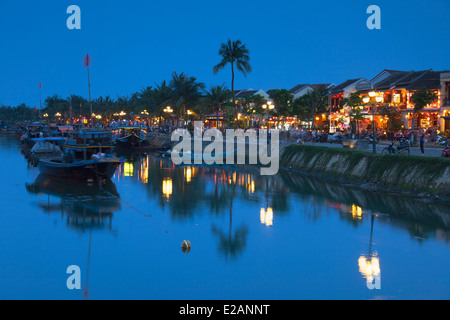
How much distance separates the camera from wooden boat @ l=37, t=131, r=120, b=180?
101 feet

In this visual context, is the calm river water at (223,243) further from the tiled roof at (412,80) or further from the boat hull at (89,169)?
the tiled roof at (412,80)

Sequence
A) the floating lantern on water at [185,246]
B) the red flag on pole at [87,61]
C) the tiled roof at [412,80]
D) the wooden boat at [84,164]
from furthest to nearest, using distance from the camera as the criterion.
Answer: the tiled roof at [412,80]
the red flag on pole at [87,61]
the wooden boat at [84,164]
the floating lantern on water at [185,246]

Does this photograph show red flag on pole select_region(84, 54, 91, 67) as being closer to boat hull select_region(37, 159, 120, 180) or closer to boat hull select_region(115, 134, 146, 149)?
boat hull select_region(37, 159, 120, 180)

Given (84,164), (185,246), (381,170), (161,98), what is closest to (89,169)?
(84,164)

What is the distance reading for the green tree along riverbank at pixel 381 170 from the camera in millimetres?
24402

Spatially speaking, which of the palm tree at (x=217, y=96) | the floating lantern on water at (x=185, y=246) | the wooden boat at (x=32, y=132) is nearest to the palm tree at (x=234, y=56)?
the palm tree at (x=217, y=96)

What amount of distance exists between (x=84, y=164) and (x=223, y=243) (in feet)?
50.9

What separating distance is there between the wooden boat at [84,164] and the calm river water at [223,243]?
95cm

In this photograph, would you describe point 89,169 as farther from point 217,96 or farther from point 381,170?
point 217,96

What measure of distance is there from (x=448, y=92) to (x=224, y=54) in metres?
26.9

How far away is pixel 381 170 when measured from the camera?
28234 millimetres

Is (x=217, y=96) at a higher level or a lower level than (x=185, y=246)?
higher
